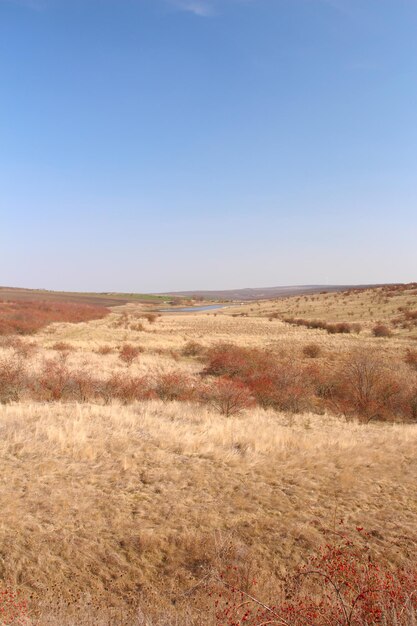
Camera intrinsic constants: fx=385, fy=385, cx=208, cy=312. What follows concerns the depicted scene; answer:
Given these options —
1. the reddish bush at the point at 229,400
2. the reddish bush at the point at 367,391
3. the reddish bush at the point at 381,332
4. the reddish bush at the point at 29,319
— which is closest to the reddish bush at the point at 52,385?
the reddish bush at the point at 229,400

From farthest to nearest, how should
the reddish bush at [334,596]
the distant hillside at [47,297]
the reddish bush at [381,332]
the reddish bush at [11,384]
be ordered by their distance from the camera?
the distant hillside at [47,297] < the reddish bush at [381,332] < the reddish bush at [11,384] < the reddish bush at [334,596]

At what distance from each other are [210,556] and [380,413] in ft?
38.3

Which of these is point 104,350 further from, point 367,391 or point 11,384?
point 367,391

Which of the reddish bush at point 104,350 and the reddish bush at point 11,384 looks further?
the reddish bush at point 104,350

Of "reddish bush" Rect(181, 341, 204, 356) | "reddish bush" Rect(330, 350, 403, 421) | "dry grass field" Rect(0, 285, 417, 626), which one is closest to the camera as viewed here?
"dry grass field" Rect(0, 285, 417, 626)

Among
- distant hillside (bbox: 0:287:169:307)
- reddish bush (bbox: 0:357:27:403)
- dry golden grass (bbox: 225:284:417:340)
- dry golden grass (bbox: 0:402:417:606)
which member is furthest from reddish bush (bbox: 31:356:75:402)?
distant hillside (bbox: 0:287:169:307)

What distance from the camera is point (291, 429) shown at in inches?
436

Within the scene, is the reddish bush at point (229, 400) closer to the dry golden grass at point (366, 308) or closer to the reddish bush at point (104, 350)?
the reddish bush at point (104, 350)

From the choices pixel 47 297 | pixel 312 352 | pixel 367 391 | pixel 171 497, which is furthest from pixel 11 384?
pixel 47 297

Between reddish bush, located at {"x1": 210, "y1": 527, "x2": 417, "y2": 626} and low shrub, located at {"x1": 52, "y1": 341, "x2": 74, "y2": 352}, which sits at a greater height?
reddish bush, located at {"x1": 210, "y1": 527, "x2": 417, "y2": 626}

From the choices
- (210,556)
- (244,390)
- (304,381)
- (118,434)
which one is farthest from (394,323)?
(210,556)

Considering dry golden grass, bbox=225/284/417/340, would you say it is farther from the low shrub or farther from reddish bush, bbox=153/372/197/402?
the low shrub

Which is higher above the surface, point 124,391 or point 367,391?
point 124,391

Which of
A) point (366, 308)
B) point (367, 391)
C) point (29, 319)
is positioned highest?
point (366, 308)
